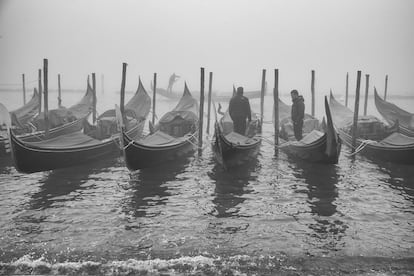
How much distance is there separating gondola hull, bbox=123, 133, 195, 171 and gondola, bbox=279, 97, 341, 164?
9.87ft

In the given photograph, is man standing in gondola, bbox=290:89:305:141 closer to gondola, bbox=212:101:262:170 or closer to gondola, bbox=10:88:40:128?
gondola, bbox=212:101:262:170

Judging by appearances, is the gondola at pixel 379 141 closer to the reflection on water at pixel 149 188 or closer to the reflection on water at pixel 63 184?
the reflection on water at pixel 149 188

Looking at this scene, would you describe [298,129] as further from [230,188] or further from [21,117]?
[21,117]

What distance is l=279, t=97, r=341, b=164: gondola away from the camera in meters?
7.56

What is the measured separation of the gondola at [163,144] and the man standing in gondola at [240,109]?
1355 millimetres

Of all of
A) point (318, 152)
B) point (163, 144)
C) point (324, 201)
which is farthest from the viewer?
point (163, 144)

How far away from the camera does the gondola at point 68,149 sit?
22.5ft

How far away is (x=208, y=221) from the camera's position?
5.42 meters

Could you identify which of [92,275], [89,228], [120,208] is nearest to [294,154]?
[120,208]

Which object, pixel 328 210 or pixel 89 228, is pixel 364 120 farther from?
pixel 89 228

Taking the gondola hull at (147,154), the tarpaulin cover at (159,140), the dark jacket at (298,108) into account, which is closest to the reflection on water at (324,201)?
the dark jacket at (298,108)

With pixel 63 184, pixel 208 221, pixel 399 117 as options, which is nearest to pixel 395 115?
pixel 399 117

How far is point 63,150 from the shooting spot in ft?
25.5

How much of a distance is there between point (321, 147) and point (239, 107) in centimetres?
257
